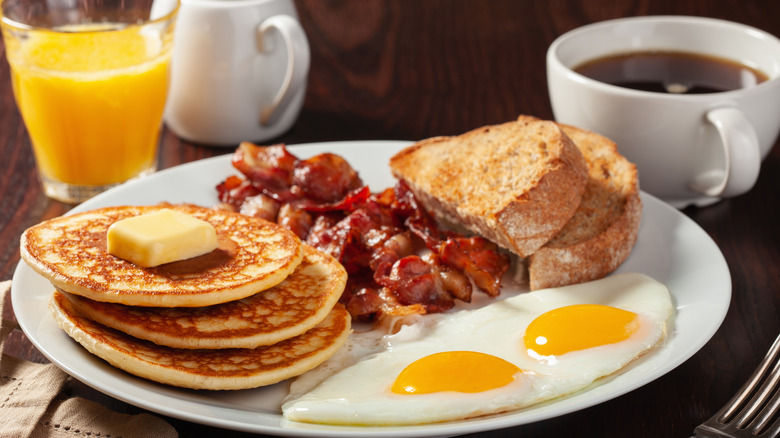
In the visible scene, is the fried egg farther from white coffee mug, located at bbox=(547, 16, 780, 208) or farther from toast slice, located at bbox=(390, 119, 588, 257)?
white coffee mug, located at bbox=(547, 16, 780, 208)

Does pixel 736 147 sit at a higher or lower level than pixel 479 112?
higher

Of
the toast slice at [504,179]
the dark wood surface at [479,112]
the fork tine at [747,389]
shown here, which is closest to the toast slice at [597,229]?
the toast slice at [504,179]

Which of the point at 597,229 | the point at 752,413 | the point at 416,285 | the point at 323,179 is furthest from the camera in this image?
the point at 323,179

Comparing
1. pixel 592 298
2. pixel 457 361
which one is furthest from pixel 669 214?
pixel 457 361

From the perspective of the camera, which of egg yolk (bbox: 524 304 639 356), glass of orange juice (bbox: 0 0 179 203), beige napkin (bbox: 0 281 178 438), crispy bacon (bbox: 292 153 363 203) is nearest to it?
beige napkin (bbox: 0 281 178 438)

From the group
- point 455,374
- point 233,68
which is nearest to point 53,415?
point 455,374

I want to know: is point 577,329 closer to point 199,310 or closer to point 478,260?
point 478,260

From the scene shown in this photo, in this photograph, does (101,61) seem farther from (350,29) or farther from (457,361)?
(350,29)

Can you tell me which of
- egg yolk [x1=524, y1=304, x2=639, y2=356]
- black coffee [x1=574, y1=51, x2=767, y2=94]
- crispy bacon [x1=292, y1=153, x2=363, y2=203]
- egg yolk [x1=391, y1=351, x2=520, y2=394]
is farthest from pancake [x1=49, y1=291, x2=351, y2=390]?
black coffee [x1=574, y1=51, x2=767, y2=94]
